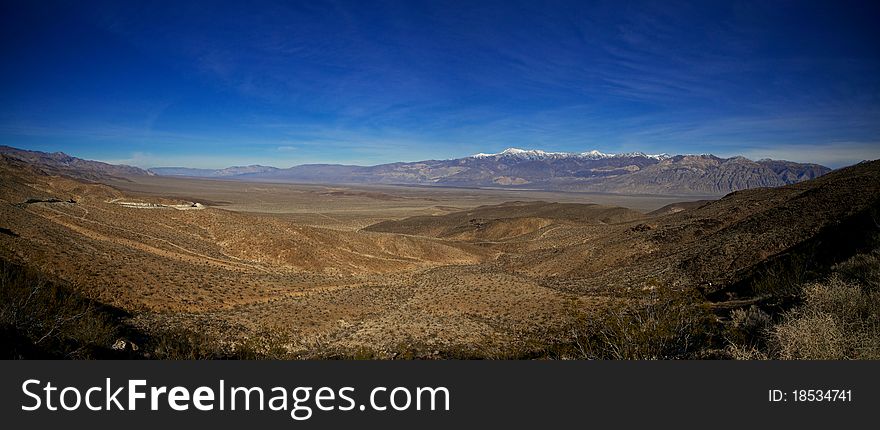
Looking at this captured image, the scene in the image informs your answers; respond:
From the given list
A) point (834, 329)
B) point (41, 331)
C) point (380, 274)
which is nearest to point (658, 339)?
point (834, 329)

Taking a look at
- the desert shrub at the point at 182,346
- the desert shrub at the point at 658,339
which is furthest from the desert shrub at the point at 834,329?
the desert shrub at the point at 182,346

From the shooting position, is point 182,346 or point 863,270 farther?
point 182,346

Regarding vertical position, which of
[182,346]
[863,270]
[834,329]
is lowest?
[182,346]

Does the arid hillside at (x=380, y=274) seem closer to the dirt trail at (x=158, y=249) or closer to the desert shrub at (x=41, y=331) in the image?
the dirt trail at (x=158, y=249)

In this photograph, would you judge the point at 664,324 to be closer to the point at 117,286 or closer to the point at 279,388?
the point at 279,388

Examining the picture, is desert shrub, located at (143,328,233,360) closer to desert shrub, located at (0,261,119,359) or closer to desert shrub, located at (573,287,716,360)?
desert shrub, located at (0,261,119,359)

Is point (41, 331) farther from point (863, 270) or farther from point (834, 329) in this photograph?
point (863, 270)
